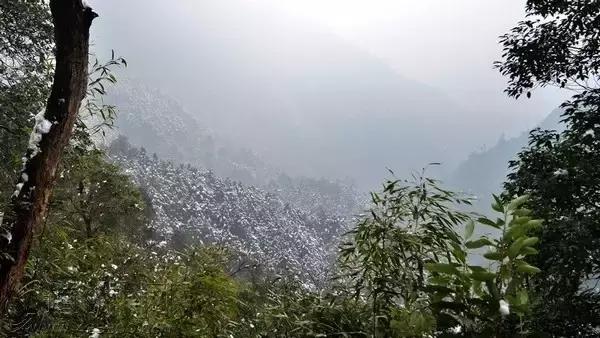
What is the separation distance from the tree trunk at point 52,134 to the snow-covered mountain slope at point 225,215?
39.0 m

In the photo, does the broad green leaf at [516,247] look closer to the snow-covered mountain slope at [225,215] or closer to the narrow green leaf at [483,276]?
the narrow green leaf at [483,276]

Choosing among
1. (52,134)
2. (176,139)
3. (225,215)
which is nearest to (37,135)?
(52,134)

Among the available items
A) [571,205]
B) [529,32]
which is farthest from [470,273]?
[529,32]

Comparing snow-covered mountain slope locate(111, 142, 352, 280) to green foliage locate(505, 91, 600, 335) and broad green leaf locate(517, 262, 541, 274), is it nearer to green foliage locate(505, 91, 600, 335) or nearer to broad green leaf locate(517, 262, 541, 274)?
green foliage locate(505, 91, 600, 335)

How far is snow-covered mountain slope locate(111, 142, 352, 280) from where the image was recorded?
48.6 m

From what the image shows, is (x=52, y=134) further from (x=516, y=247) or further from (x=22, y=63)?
(x=22, y=63)

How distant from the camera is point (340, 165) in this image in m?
195

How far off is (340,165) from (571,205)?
190927mm

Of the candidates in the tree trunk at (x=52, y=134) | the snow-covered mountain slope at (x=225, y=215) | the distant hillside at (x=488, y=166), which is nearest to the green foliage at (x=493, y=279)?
the tree trunk at (x=52, y=134)

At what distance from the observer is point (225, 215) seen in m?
58.5

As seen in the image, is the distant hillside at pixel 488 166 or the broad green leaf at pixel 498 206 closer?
Result: the broad green leaf at pixel 498 206

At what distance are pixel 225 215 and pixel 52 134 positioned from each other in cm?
5706

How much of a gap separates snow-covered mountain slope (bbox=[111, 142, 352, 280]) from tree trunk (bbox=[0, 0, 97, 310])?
1535 inches

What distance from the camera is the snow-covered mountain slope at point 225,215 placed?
1912 inches
